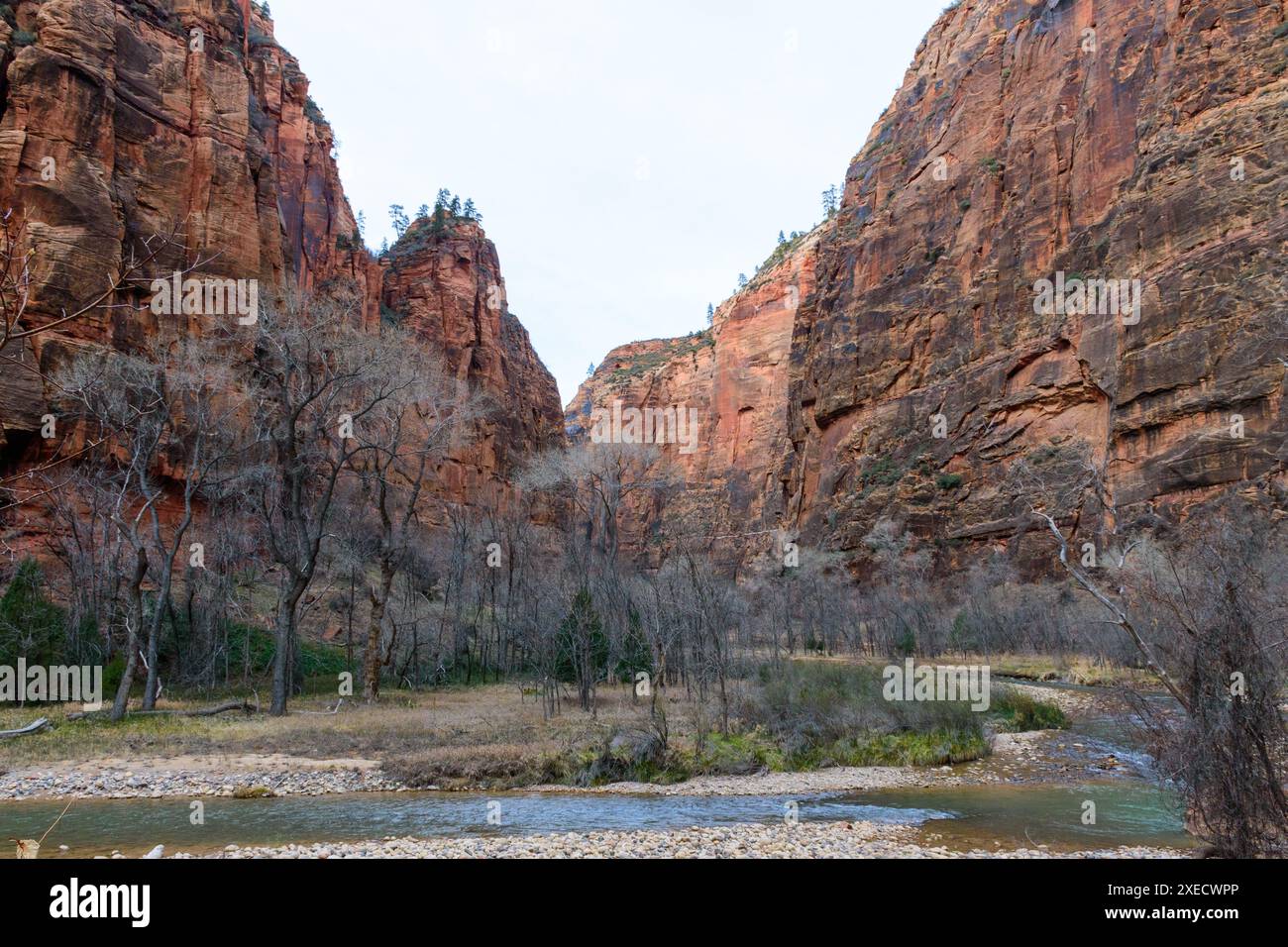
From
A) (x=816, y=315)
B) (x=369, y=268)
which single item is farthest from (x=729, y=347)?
(x=369, y=268)

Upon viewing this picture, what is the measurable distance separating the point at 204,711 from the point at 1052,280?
55.7 meters

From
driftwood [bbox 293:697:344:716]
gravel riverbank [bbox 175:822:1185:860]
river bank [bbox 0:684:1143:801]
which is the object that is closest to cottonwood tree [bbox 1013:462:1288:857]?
gravel riverbank [bbox 175:822:1185:860]

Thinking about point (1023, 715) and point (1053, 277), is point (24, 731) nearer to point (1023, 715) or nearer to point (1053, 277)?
point (1023, 715)

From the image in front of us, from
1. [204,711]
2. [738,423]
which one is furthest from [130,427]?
[738,423]

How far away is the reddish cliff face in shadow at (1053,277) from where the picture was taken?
129 ft

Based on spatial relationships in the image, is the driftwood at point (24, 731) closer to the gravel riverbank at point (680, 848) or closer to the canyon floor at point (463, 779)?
the canyon floor at point (463, 779)

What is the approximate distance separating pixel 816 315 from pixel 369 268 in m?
45.5

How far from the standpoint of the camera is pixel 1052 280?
5275 centimetres

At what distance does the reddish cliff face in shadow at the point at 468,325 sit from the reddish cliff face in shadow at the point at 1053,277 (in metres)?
31.2

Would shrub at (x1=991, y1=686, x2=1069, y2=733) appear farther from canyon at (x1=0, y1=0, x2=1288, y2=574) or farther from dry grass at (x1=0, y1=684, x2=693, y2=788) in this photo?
dry grass at (x1=0, y1=684, x2=693, y2=788)

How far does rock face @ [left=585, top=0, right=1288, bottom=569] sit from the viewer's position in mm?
39438

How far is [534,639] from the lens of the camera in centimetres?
2848

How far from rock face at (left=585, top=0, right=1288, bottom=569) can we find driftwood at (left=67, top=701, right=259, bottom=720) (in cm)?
2714
